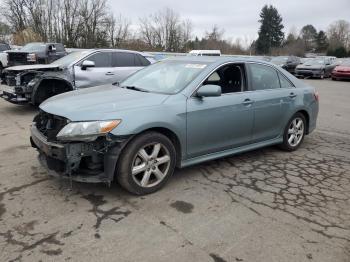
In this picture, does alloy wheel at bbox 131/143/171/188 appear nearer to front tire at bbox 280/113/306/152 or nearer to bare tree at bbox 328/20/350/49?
front tire at bbox 280/113/306/152

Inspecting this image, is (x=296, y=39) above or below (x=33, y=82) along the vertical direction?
above

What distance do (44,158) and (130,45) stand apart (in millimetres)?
35311

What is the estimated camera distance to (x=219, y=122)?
4.55 meters

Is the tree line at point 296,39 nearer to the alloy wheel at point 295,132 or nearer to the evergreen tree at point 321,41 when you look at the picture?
the evergreen tree at point 321,41

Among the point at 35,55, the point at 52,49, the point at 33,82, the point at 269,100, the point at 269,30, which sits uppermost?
the point at 269,30

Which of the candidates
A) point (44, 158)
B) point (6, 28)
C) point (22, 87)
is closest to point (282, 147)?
point (44, 158)

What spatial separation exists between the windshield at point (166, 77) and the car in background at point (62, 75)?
2906 millimetres

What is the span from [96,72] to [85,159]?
5.66 meters

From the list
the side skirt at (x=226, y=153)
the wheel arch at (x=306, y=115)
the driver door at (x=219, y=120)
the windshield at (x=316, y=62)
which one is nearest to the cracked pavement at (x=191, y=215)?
the side skirt at (x=226, y=153)

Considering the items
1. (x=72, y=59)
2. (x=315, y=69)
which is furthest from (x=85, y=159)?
(x=315, y=69)

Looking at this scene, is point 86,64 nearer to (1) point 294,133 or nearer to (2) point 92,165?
(1) point 294,133

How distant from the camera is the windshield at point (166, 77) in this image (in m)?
4.53

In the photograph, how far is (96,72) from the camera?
354 inches

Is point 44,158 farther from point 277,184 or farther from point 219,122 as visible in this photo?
point 277,184
